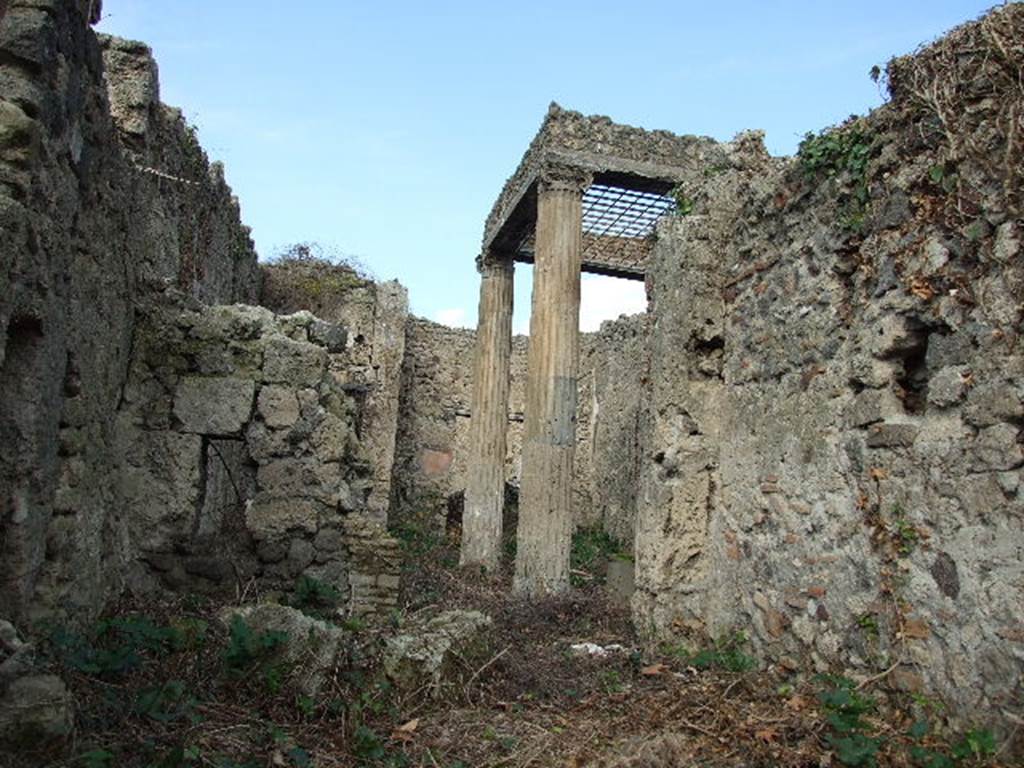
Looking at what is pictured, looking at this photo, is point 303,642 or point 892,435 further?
point 303,642

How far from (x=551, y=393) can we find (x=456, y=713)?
6613 mm

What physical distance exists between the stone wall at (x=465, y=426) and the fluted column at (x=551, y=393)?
560cm

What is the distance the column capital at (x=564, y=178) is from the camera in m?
11.1

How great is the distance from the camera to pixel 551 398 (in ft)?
35.8

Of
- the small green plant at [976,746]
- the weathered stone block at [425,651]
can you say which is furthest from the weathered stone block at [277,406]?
the small green plant at [976,746]

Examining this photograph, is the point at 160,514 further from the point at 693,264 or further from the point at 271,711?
the point at 693,264

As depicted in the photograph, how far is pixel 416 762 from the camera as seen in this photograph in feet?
12.8

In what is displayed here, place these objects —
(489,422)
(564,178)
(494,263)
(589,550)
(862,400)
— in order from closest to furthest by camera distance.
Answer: (862,400) < (564,178) < (489,422) < (494,263) < (589,550)

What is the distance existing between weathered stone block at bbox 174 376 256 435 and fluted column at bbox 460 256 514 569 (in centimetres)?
666

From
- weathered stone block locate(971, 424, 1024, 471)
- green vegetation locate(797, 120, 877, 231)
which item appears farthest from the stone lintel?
weathered stone block locate(971, 424, 1024, 471)

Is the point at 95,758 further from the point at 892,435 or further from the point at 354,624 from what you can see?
the point at 892,435

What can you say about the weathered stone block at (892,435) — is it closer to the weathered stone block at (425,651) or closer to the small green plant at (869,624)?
the small green plant at (869,624)

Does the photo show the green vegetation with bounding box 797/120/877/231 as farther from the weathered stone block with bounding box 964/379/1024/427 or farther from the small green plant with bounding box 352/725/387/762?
the small green plant with bounding box 352/725/387/762

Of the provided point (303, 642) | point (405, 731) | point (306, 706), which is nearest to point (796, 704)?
point (405, 731)
